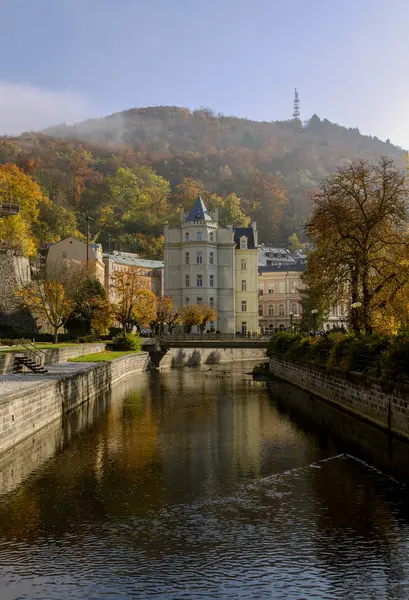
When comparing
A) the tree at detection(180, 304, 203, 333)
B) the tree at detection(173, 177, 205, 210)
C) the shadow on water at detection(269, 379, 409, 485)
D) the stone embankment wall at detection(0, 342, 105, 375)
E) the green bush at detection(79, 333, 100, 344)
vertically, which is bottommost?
the shadow on water at detection(269, 379, 409, 485)

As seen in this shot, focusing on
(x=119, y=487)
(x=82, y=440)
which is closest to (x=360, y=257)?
(x=82, y=440)

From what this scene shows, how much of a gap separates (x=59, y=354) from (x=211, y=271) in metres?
51.8

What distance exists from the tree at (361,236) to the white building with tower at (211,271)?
182 ft

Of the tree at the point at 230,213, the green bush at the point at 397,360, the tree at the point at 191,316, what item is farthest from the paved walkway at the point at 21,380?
the tree at the point at 230,213

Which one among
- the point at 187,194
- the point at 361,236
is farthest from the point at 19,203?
the point at 187,194

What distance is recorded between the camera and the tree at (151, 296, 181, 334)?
286 feet

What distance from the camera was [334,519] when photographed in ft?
48.0

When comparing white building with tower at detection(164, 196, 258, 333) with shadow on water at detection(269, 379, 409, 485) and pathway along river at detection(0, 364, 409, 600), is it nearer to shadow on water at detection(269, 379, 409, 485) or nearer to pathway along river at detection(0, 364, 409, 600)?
shadow on water at detection(269, 379, 409, 485)

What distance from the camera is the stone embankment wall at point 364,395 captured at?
23.4 m

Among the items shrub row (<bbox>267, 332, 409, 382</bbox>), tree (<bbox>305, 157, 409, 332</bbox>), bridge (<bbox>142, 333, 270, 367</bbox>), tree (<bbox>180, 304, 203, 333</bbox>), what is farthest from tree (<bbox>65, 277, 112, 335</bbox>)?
tree (<bbox>305, 157, 409, 332</bbox>)

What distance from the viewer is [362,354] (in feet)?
97.1

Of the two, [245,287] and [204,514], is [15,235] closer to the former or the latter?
[245,287]

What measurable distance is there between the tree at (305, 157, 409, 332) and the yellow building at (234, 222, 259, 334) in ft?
194

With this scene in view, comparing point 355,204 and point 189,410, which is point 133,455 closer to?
point 189,410
